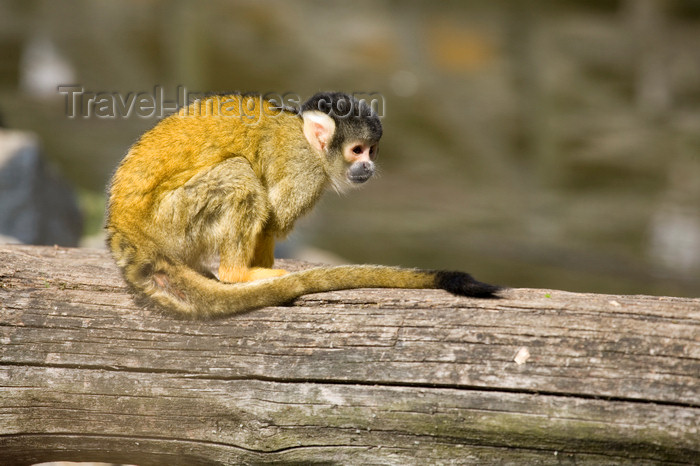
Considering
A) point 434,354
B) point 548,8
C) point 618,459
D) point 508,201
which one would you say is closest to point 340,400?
point 434,354

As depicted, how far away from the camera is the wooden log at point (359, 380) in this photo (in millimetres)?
2602

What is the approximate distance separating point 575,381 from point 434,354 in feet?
1.69

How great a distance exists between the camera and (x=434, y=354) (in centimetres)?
276

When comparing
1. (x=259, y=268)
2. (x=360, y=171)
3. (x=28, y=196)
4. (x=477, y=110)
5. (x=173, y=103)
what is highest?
(x=477, y=110)

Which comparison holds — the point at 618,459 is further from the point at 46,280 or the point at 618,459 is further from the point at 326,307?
the point at 46,280

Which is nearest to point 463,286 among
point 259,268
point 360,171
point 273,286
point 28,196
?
point 273,286

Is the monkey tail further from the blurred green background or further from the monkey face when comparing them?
the blurred green background

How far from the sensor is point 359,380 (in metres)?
2.79

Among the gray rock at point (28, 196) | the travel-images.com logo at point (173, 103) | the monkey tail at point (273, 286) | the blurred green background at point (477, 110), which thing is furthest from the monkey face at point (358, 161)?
the blurred green background at point (477, 110)

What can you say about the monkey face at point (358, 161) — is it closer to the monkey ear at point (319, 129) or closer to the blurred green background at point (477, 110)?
the monkey ear at point (319, 129)

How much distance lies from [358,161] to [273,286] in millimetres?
1151

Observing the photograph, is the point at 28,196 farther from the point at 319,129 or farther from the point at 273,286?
the point at 273,286

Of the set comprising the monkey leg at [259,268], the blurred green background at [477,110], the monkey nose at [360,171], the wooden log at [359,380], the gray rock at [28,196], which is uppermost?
the blurred green background at [477,110]

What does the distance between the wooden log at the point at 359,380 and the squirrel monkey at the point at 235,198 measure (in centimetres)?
10
